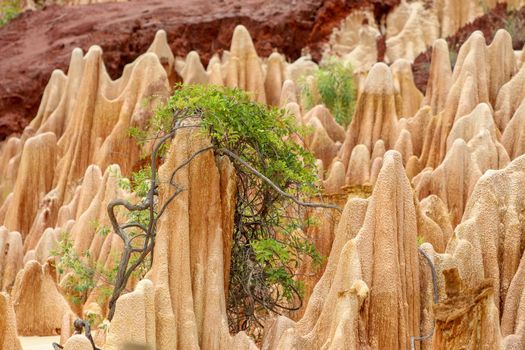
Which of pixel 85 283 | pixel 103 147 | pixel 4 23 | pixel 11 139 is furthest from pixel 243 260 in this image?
pixel 4 23

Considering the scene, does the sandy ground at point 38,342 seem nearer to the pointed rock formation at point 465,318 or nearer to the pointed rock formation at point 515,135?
the pointed rock formation at point 465,318

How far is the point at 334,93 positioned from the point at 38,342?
1098 cm

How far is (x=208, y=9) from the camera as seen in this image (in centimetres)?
2994

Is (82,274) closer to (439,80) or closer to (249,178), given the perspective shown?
(249,178)

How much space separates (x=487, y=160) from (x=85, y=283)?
562cm

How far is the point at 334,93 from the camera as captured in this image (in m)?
24.9

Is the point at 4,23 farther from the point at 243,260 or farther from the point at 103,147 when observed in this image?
the point at 243,260

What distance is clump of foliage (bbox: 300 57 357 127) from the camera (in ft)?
81.0

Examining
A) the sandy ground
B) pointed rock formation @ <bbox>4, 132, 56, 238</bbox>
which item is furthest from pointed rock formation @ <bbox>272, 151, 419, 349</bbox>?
pointed rock formation @ <bbox>4, 132, 56, 238</bbox>

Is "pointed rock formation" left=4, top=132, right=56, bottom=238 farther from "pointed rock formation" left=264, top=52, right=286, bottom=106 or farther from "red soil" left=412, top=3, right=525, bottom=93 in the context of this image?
"red soil" left=412, top=3, right=525, bottom=93

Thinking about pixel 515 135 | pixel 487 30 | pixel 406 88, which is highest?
pixel 487 30

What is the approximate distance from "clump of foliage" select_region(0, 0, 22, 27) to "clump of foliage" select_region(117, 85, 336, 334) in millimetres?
22014

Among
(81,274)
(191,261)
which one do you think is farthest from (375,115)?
(191,261)

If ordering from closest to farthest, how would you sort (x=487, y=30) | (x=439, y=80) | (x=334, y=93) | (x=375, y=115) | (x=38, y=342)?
1. (x=38, y=342)
2. (x=439, y=80)
3. (x=375, y=115)
4. (x=334, y=93)
5. (x=487, y=30)
